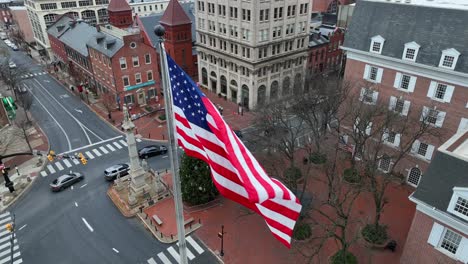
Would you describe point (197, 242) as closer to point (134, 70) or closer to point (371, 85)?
point (371, 85)

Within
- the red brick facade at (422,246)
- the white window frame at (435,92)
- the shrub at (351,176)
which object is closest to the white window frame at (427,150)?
the white window frame at (435,92)

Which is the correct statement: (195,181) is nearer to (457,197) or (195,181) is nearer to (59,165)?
(457,197)

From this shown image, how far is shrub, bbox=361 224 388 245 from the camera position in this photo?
1283 inches

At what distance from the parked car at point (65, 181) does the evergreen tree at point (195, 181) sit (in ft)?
52.5

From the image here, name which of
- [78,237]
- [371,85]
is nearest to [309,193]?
[371,85]

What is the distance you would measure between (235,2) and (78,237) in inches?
1743

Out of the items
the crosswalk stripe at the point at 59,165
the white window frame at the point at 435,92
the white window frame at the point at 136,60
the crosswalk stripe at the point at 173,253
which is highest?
the white window frame at the point at 435,92

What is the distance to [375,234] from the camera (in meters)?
32.7

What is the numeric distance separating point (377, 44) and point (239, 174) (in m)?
36.3

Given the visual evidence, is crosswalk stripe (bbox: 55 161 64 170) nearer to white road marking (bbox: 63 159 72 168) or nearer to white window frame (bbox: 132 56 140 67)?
white road marking (bbox: 63 159 72 168)

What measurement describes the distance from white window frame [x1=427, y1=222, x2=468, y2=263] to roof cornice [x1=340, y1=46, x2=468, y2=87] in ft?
60.1

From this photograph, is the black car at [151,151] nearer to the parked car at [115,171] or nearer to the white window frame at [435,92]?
the parked car at [115,171]

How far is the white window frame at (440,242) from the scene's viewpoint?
77.4 ft

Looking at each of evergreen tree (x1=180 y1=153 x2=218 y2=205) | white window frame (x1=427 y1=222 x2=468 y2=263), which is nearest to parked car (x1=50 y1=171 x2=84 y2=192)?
evergreen tree (x1=180 y1=153 x2=218 y2=205)
